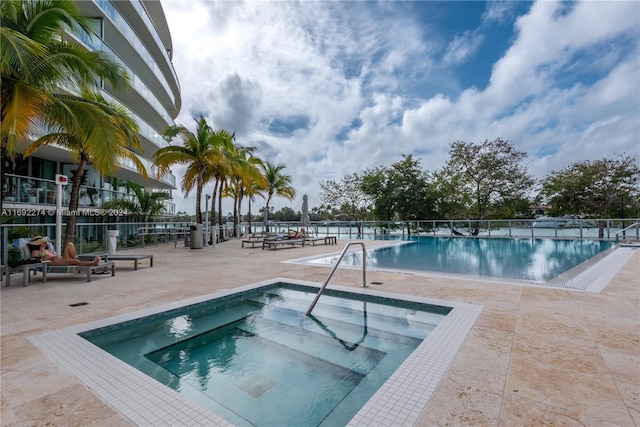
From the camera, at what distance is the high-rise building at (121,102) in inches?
441

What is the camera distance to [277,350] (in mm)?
3322

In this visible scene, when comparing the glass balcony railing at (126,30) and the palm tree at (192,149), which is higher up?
the glass balcony railing at (126,30)

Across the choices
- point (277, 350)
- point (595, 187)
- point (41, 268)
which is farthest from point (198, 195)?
point (595, 187)

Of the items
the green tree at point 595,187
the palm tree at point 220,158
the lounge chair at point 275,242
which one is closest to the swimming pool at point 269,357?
the lounge chair at point 275,242

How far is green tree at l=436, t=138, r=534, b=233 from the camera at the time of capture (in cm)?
2133

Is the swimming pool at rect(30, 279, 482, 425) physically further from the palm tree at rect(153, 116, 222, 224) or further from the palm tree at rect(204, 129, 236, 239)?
the palm tree at rect(153, 116, 222, 224)

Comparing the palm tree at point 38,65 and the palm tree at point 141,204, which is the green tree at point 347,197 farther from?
the palm tree at point 38,65

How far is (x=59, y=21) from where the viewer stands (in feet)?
19.0

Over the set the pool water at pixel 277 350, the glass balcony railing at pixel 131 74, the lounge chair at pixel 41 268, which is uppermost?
the glass balcony railing at pixel 131 74

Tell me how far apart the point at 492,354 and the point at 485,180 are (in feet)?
71.1

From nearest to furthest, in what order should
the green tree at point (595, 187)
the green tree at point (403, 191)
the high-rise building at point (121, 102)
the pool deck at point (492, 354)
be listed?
the pool deck at point (492, 354)
the high-rise building at point (121, 102)
the green tree at point (595, 187)
the green tree at point (403, 191)

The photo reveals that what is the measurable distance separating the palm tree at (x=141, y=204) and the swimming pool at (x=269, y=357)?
1285 cm

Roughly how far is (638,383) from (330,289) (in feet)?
12.4

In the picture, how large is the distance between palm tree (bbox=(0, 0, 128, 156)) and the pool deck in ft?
9.66
